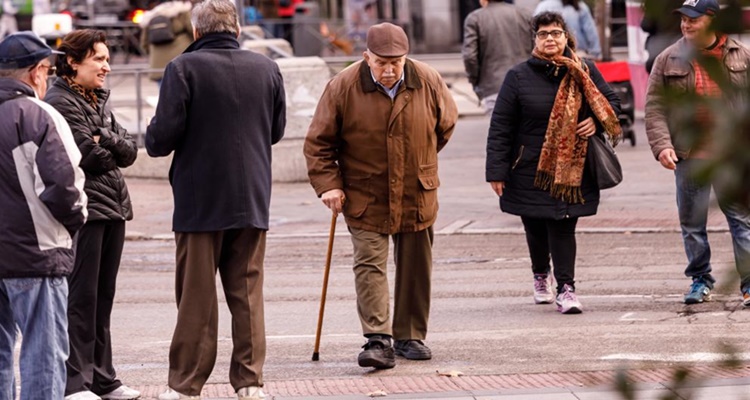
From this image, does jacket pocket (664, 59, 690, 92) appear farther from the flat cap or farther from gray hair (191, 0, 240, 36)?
the flat cap

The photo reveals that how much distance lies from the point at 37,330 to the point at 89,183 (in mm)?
1012

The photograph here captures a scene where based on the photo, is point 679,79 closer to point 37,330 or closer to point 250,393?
point 37,330

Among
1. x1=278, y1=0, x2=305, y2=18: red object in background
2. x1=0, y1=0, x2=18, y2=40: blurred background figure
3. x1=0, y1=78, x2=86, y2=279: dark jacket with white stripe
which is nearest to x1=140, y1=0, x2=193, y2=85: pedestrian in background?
x1=278, y1=0, x2=305, y2=18: red object in background

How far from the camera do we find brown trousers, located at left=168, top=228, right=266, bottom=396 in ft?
20.8

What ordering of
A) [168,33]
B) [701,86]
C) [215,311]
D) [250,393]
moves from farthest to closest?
[168,33] → [215,311] → [250,393] → [701,86]

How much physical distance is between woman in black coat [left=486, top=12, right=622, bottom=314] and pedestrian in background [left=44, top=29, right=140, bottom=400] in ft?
9.45

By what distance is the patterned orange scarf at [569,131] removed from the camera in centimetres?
840

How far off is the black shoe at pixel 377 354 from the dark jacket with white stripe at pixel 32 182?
211cm

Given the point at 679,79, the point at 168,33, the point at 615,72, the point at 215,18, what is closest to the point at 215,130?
the point at 215,18

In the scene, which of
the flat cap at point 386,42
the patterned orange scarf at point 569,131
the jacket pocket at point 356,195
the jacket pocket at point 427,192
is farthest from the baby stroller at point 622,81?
the flat cap at point 386,42

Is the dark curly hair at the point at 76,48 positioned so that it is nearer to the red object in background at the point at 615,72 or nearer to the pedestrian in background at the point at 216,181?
the pedestrian in background at the point at 216,181

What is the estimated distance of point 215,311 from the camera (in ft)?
21.2

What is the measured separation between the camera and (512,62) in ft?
42.3

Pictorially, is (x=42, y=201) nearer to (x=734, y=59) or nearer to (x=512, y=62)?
(x=734, y=59)
